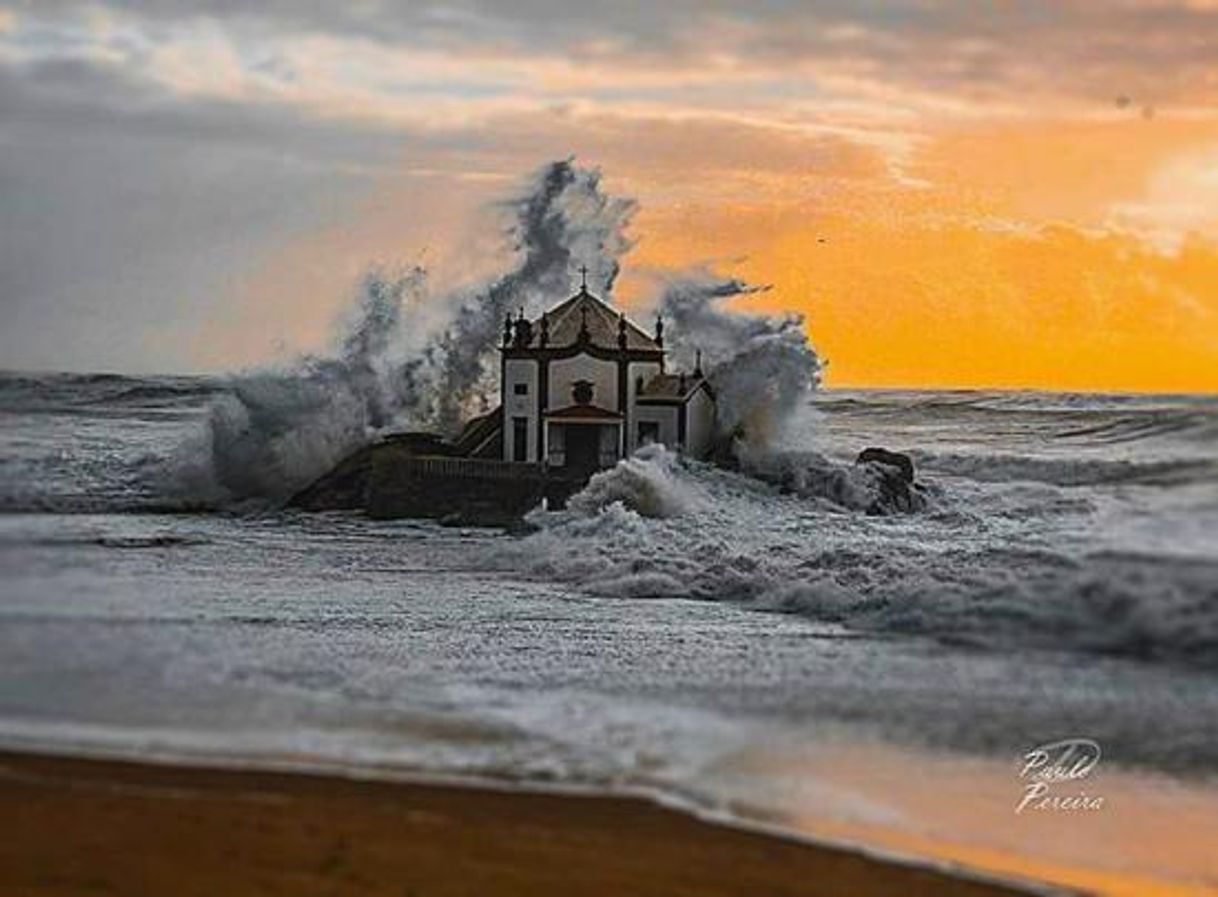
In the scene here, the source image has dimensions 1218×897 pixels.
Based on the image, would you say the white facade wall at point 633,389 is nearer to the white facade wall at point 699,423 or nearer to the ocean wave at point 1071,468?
the white facade wall at point 699,423

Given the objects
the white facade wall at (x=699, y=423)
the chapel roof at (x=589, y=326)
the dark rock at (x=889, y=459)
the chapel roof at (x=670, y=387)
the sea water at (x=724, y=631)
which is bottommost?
the sea water at (x=724, y=631)

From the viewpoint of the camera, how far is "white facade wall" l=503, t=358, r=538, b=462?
1023 cm

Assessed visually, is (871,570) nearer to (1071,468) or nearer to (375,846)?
(1071,468)

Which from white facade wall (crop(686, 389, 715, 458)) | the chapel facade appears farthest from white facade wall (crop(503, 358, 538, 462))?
white facade wall (crop(686, 389, 715, 458))

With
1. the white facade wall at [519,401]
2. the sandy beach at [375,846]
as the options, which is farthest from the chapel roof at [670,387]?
the sandy beach at [375,846]

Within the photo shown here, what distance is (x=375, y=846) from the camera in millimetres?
4387

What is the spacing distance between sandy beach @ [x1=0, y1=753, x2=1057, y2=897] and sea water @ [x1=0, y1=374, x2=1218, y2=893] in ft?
0.81

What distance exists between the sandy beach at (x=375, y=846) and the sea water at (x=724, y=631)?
0.25m

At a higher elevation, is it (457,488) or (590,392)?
(590,392)

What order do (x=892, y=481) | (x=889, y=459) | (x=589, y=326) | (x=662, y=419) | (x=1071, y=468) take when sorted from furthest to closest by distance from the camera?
(x=589, y=326) → (x=662, y=419) → (x=889, y=459) → (x=892, y=481) → (x=1071, y=468)

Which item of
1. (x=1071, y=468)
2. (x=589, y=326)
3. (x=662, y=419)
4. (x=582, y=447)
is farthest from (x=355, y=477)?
(x=1071, y=468)

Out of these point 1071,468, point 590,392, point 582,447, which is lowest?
point 582,447

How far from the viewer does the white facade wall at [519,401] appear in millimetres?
10227

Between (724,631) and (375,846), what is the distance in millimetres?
3270
